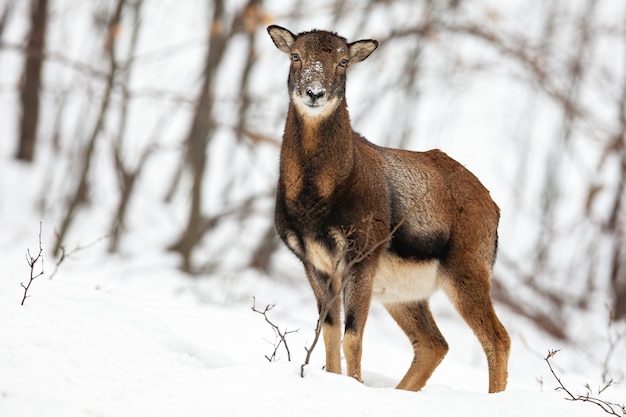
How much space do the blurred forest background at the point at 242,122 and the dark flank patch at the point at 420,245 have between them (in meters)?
4.08

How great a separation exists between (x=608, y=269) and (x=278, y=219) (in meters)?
15.5

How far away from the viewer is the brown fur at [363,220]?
6930mm

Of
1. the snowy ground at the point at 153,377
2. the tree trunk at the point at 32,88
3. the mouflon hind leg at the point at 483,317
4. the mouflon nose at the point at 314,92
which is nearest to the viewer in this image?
the snowy ground at the point at 153,377

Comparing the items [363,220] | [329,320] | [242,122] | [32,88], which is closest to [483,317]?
[329,320]

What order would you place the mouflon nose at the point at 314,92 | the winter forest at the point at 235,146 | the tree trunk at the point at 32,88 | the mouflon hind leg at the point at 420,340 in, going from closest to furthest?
the mouflon nose at the point at 314,92, the mouflon hind leg at the point at 420,340, the winter forest at the point at 235,146, the tree trunk at the point at 32,88

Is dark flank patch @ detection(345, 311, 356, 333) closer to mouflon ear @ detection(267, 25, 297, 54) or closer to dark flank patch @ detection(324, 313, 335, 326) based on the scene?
dark flank patch @ detection(324, 313, 335, 326)

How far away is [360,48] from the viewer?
7.55m

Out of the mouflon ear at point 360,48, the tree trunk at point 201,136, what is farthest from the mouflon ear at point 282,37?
the tree trunk at point 201,136

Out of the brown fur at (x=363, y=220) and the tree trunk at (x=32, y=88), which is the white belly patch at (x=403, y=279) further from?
the tree trunk at (x=32, y=88)

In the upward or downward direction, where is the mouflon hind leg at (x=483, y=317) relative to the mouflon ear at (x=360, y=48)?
downward

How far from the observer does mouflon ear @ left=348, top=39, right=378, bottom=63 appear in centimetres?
752

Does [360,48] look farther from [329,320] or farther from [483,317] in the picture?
[483,317]

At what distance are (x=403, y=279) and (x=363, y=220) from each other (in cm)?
80

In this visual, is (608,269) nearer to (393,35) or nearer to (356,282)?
(393,35)
